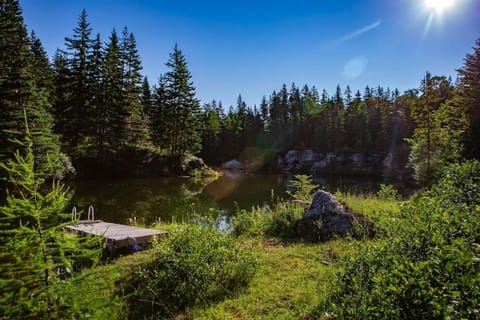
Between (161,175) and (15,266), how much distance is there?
29913mm

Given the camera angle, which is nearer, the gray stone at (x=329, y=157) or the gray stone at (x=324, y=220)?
the gray stone at (x=324, y=220)

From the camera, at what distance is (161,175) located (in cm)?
3130

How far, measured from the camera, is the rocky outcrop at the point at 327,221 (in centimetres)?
673

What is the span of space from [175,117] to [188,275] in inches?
1227

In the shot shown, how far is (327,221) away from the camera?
7031mm

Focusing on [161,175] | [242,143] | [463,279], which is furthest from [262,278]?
[242,143]

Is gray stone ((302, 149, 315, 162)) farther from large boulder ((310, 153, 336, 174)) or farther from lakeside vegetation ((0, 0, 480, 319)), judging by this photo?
large boulder ((310, 153, 336, 174))

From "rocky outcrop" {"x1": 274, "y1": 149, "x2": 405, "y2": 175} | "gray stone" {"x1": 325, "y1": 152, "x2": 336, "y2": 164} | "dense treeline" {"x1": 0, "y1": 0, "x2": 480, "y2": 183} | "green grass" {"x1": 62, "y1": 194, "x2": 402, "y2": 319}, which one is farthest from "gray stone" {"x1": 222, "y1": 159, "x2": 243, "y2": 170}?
"green grass" {"x1": 62, "y1": 194, "x2": 402, "y2": 319}

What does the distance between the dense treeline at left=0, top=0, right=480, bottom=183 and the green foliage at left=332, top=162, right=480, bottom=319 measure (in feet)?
9.83

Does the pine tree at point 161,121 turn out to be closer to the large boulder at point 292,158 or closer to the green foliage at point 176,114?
the green foliage at point 176,114

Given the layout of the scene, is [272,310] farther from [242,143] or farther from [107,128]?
[242,143]

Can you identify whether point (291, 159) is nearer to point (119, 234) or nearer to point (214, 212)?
point (214, 212)

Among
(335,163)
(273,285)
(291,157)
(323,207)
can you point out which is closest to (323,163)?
(335,163)

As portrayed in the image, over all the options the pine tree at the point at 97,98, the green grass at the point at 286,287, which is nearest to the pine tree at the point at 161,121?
the pine tree at the point at 97,98
